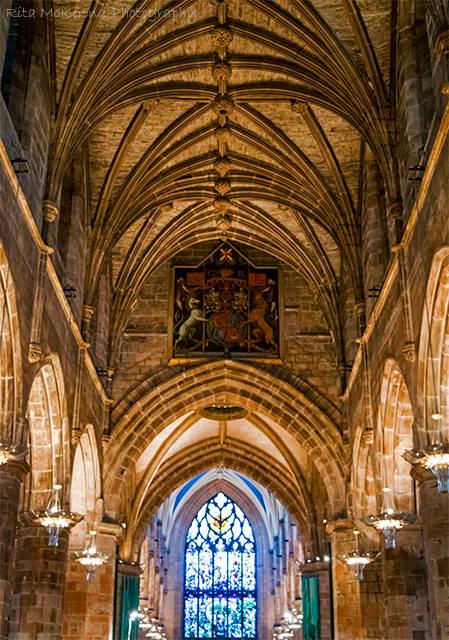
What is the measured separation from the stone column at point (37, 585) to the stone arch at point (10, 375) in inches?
137

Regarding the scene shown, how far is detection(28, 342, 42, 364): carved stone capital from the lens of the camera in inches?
540

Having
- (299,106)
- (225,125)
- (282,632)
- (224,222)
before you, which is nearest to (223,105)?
(225,125)

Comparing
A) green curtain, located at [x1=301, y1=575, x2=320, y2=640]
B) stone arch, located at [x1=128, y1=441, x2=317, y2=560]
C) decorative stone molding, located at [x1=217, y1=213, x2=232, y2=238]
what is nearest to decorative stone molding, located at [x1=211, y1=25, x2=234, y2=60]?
decorative stone molding, located at [x1=217, y1=213, x2=232, y2=238]

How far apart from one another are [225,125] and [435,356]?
8.70 meters

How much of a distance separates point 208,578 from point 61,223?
A: 24143mm

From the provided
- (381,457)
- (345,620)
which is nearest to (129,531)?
(345,620)

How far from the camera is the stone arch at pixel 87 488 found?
21062mm

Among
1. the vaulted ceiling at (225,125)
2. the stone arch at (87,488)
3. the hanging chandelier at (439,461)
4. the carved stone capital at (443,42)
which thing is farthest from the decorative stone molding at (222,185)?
the hanging chandelier at (439,461)

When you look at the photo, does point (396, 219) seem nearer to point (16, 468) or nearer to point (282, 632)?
point (16, 468)

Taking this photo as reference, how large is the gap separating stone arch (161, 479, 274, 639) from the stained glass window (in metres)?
0.28

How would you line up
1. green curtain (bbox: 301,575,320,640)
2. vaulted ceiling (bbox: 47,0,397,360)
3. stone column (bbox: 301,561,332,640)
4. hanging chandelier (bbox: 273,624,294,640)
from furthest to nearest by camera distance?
hanging chandelier (bbox: 273,624,294,640)
green curtain (bbox: 301,575,320,640)
stone column (bbox: 301,561,332,640)
vaulted ceiling (bbox: 47,0,397,360)

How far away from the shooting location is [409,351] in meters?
14.0

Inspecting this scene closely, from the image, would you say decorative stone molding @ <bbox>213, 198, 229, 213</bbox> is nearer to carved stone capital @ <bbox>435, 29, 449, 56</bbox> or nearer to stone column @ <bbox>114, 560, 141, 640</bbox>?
stone column @ <bbox>114, 560, 141, 640</bbox>

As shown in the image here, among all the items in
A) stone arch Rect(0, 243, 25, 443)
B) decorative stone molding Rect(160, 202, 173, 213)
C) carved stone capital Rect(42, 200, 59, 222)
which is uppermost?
decorative stone molding Rect(160, 202, 173, 213)
